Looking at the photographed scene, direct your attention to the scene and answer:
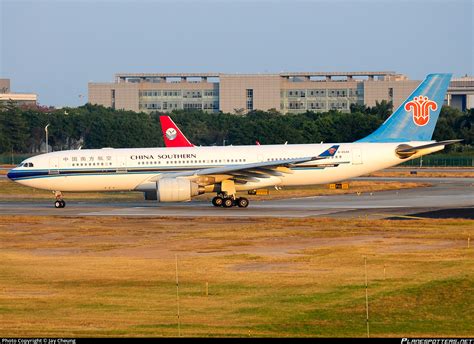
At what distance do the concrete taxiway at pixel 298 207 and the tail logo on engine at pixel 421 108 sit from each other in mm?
4723

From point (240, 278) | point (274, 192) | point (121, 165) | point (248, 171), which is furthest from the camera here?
point (274, 192)

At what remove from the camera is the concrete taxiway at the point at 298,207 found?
4925 centimetres

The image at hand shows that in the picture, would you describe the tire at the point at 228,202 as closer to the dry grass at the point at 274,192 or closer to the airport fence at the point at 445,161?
the dry grass at the point at 274,192

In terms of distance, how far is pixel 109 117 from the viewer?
140 meters

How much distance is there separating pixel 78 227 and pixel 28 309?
20.4 metres

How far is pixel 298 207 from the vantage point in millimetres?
52719

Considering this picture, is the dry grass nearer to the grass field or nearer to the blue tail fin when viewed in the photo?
the blue tail fin

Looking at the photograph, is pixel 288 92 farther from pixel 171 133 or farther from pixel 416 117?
pixel 416 117

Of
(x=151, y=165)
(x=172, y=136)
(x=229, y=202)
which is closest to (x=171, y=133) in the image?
(x=172, y=136)

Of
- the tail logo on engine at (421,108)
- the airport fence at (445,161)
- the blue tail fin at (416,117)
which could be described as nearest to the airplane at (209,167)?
the blue tail fin at (416,117)

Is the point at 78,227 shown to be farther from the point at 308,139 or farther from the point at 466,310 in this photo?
the point at 308,139

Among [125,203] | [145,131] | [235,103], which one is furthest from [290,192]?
[235,103]

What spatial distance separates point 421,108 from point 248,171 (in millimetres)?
12436

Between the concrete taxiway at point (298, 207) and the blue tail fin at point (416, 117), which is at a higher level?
the blue tail fin at point (416, 117)
